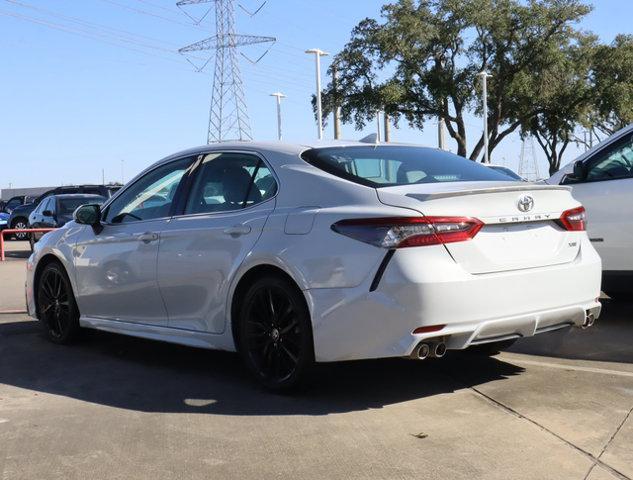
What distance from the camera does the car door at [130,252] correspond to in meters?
5.89

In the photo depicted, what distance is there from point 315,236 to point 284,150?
→ 0.87m

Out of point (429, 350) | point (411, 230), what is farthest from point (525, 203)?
point (429, 350)

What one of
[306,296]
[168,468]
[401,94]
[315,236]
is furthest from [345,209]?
[401,94]

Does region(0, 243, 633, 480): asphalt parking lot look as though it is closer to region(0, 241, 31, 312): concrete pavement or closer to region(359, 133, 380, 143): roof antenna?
region(359, 133, 380, 143): roof antenna

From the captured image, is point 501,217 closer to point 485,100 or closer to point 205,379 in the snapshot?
point 205,379

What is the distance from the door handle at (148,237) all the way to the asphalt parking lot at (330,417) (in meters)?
0.96

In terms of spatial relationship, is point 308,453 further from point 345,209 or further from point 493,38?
point 493,38

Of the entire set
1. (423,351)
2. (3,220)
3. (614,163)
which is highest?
(614,163)

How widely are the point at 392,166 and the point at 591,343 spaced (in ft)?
8.02

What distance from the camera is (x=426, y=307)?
433cm

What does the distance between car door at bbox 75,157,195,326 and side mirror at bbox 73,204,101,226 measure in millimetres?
60

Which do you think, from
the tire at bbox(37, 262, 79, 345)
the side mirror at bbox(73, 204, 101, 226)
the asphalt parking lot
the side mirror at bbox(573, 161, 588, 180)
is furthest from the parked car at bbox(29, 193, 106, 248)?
the side mirror at bbox(573, 161, 588, 180)

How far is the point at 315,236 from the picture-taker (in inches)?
184

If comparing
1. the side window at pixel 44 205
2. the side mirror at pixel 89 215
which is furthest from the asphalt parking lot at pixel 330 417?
the side window at pixel 44 205
